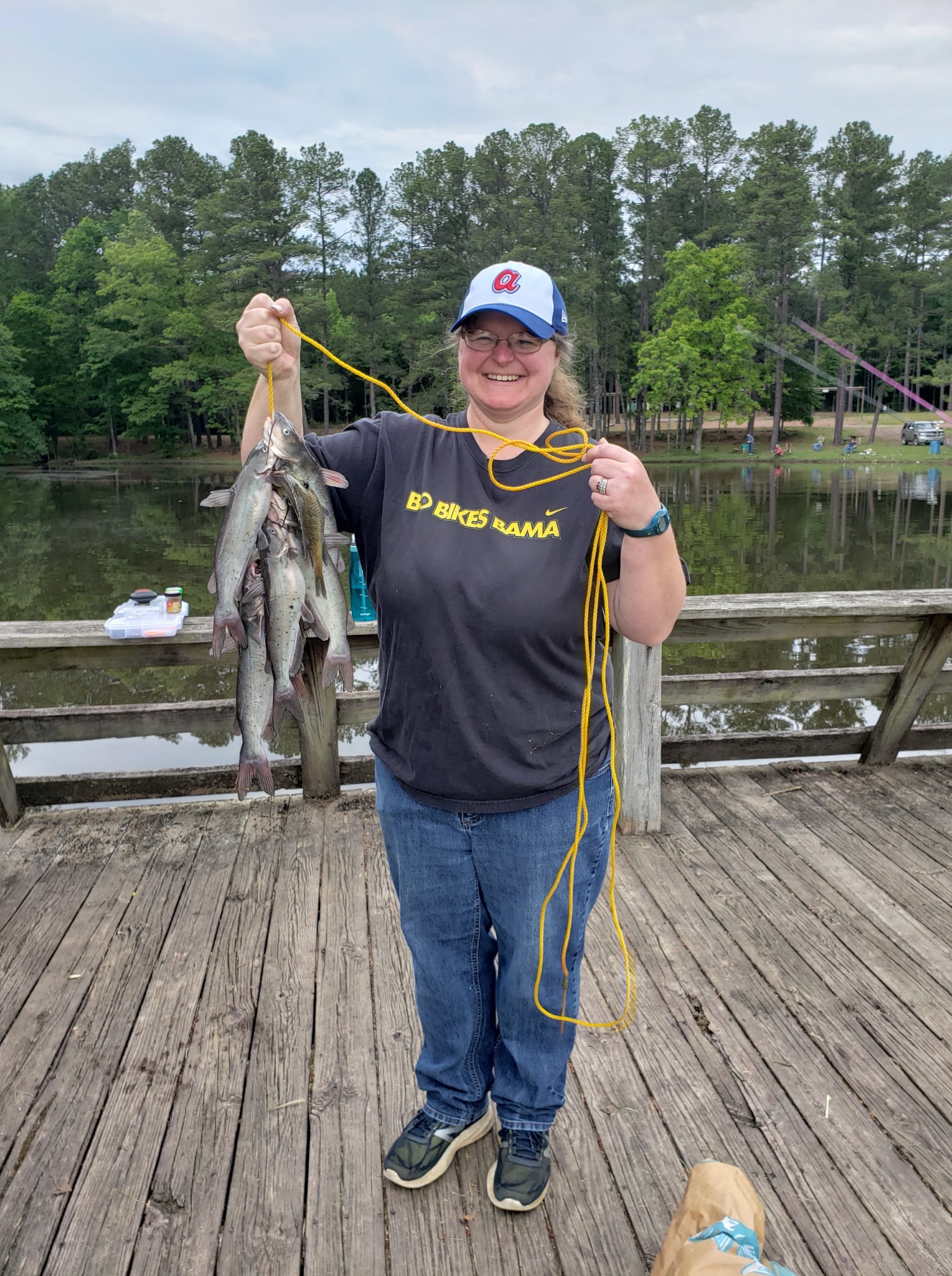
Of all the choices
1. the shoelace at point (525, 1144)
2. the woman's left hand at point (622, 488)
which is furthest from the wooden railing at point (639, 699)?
the woman's left hand at point (622, 488)

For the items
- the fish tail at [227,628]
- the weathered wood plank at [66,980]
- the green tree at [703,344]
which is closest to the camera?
the fish tail at [227,628]

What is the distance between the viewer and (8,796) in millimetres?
3955

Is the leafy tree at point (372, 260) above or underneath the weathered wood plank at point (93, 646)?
above

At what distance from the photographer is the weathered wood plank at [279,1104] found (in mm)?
1993

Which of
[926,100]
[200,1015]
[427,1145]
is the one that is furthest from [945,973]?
[926,100]

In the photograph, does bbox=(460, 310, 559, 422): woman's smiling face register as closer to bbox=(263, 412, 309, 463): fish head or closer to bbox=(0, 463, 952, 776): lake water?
bbox=(263, 412, 309, 463): fish head

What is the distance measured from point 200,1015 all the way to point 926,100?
137 feet

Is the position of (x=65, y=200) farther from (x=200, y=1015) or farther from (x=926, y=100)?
(x=200, y=1015)

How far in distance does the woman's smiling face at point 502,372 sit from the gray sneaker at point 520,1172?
1.68 m

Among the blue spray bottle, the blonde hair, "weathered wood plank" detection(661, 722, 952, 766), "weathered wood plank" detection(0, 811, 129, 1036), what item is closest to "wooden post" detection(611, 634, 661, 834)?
"weathered wood plank" detection(661, 722, 952, 766)

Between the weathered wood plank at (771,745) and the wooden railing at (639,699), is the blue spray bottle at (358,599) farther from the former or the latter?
the weathered wood plank at (771,745)

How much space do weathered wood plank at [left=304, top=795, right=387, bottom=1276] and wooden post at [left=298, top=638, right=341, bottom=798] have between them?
58cm

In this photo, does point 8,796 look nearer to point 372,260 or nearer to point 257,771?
point 257,771

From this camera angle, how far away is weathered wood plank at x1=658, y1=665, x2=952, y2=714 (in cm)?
436
